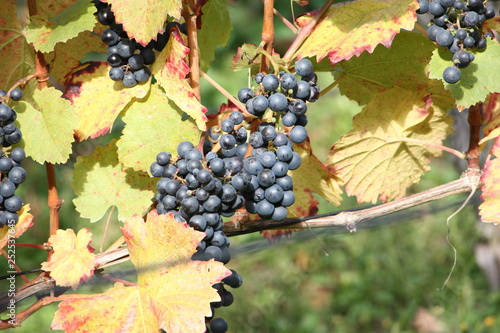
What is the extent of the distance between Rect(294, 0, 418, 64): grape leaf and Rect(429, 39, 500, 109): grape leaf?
10 cm

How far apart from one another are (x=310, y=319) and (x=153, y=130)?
1.92m

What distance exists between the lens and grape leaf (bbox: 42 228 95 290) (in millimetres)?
940

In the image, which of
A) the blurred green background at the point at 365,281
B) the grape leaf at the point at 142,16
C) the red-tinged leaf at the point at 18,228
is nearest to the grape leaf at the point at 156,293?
the red-tinged leaf at the point at 18,228

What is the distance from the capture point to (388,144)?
1186 millimetres

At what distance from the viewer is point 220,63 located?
4.53 meters

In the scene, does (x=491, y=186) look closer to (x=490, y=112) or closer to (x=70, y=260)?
(x=490, y=112)

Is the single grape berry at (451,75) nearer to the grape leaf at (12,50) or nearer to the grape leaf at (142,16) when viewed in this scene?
the grape leaf at (142,16)

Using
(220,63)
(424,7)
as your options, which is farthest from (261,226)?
(220,63)

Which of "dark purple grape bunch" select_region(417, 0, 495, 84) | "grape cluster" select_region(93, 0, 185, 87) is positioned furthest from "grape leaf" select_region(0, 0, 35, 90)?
"dark purple grape bunch" select_region(417, 0, 495, 84)

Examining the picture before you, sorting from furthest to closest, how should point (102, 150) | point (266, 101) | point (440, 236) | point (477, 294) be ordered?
point (440, 236)
point (477, 294)
point (102, 150)
point (266, 101)

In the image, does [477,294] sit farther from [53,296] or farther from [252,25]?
[252,25]

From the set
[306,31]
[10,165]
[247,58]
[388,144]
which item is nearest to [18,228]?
[10,165]

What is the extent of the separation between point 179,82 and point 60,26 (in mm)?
225

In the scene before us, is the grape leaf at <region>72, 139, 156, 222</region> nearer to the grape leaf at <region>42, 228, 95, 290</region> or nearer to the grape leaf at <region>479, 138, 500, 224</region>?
the grape leaf at <region>42, 228, 95, 290</region>
